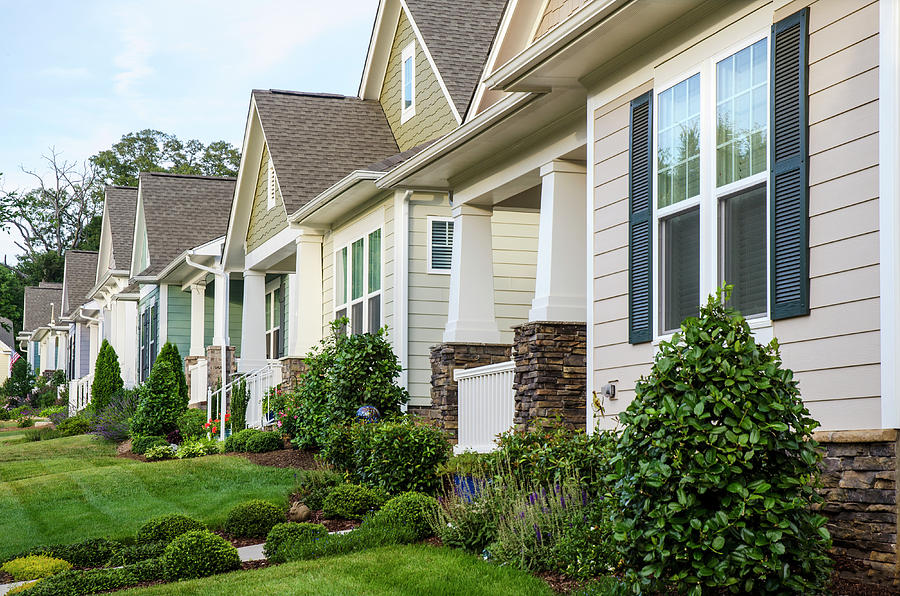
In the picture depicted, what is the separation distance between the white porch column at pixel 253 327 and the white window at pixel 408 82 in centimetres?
533

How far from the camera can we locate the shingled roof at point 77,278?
45.8 meters

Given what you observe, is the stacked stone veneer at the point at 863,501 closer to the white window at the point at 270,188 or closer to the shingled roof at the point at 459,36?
the shingled roof at the point at 459,36

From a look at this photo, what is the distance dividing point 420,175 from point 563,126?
3.11 meters

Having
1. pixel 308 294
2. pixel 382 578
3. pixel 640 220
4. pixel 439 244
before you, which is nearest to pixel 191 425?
pixel 308 294

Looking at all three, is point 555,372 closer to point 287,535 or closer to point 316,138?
point 287,535

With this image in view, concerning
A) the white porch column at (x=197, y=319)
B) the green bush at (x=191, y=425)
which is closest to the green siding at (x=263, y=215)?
the green bush at (x=191, y=425)

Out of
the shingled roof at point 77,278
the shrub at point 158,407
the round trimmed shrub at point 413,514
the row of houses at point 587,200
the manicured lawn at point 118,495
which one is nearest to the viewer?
the row of houses at point 587,200

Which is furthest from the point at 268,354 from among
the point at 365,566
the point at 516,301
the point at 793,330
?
the point at 793,330

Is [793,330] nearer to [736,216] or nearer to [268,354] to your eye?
[736,216]

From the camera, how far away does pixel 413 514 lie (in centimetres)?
953

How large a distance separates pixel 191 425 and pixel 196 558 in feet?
39.7

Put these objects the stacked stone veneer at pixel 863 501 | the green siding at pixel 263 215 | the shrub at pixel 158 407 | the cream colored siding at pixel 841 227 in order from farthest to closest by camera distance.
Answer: the shrub at pixel 158 407 < the green siding at pixel 263 215 < the cream colored siding at pixel 841 227 < the stacked stone veneer at pixel 863 501

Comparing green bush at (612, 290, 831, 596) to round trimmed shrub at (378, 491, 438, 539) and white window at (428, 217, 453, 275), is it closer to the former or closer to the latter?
round trimmed shrub at (378, 491, 438, 539)

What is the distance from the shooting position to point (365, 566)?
318 inches
